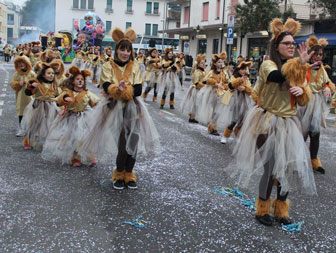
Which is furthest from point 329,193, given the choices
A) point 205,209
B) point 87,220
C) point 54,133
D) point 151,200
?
point 54,133

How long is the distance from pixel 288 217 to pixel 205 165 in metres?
2.36

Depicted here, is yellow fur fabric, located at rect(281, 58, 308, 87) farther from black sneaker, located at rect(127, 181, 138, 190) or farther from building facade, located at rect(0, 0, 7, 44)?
building facade, located at rect(0, 0, 7, 44)

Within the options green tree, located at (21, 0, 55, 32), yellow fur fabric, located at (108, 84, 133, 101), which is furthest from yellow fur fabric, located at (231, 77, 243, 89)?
green tree, located at (21, 0, 55, 32)

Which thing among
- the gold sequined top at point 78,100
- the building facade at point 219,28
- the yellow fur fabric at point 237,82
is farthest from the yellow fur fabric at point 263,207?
the building facade at point 219,28

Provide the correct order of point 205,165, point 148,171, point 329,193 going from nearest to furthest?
point 329,193 → point 148,171 → point 205,165

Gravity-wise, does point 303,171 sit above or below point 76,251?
above

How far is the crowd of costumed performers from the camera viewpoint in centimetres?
399

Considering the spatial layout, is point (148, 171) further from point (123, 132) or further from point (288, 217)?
point (288, 217)

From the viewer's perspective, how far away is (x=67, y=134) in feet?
19.8

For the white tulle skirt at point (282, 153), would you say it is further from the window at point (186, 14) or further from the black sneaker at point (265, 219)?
the window at point (186, 14)

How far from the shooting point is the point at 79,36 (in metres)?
45.9

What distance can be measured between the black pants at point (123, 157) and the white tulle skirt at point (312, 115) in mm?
2872

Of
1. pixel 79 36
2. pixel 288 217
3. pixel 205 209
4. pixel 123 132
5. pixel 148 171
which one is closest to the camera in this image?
pixel 288 217

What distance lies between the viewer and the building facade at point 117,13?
64.8 m
